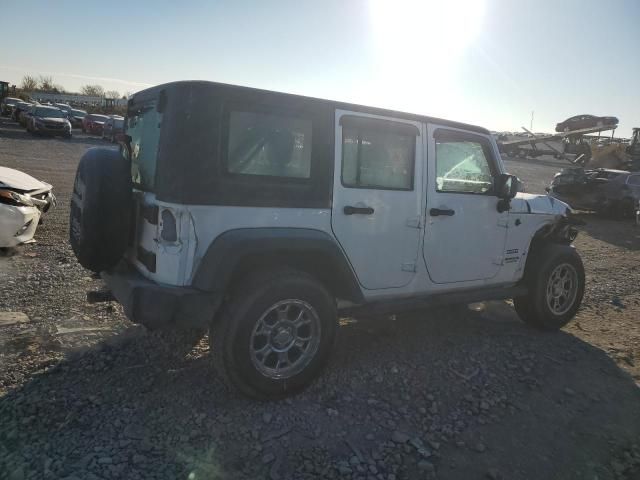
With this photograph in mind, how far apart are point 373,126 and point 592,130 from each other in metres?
30.3

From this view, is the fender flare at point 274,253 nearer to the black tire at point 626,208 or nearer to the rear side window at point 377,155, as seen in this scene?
the rear side window at point 377,155

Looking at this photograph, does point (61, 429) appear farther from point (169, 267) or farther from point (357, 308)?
point (357, 308)

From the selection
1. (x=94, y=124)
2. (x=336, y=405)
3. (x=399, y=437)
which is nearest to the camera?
(x=399, y=437)

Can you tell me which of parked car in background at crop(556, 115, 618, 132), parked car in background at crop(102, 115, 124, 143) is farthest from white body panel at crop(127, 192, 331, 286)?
parked car in background at crop(556, 115, 618, 132)

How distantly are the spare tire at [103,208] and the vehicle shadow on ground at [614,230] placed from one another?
887 cm

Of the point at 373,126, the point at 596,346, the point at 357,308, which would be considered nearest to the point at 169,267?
the point at 357,308

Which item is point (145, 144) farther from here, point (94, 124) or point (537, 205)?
point (94, 124)

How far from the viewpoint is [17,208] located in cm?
569

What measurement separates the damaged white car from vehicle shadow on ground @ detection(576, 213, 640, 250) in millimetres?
9439

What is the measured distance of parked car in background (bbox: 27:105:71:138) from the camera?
26.4 m

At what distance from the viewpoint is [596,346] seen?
454 centimetres

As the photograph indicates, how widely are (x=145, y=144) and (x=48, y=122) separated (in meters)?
27.8

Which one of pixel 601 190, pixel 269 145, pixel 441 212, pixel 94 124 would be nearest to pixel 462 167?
pixel 441 212

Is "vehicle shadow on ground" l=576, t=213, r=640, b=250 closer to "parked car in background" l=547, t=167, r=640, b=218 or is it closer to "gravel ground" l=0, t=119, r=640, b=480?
"parked car in background" l=547, t=167, r=640, b=218
